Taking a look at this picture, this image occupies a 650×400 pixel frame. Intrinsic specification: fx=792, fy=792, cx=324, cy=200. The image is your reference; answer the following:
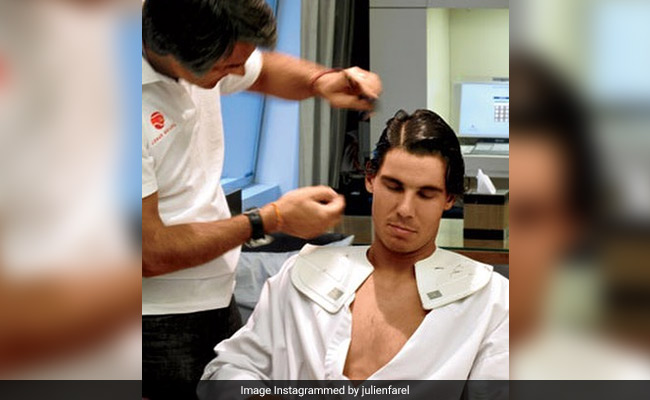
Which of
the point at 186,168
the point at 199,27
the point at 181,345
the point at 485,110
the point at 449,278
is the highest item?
the point at 199,27

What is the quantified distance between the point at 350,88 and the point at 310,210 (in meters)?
0.24

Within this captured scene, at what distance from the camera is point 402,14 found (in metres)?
1.55

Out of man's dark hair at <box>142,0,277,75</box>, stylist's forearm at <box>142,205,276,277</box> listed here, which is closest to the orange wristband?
stylist's forearm at <box>142,205,276,277</box>

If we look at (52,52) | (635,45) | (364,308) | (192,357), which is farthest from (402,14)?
(192,357)

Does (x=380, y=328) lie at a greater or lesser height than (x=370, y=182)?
lesser

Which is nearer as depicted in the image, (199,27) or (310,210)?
(199,27)

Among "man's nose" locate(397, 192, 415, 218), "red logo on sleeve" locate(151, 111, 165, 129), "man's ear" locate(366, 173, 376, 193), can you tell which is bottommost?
"man's nose" locate(397, 192, 415, 218)

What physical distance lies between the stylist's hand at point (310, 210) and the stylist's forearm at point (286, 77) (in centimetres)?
19

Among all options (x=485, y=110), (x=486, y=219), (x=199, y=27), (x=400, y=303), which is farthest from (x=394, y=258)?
(x=199, y=27)

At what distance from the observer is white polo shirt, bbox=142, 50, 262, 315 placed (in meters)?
1.43

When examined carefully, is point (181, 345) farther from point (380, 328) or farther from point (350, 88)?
point (350, 88)

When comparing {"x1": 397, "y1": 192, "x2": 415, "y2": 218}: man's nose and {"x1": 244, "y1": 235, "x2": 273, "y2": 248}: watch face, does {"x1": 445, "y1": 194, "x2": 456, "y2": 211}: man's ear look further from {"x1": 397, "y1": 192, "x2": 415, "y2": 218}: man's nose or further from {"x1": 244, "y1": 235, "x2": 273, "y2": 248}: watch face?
{"x1": 244, "y1": 235, "x2": 273, "y2": 248}: watch face

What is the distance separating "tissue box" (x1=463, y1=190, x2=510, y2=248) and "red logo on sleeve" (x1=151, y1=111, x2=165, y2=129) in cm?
58

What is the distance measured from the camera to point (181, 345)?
59.6 inches
